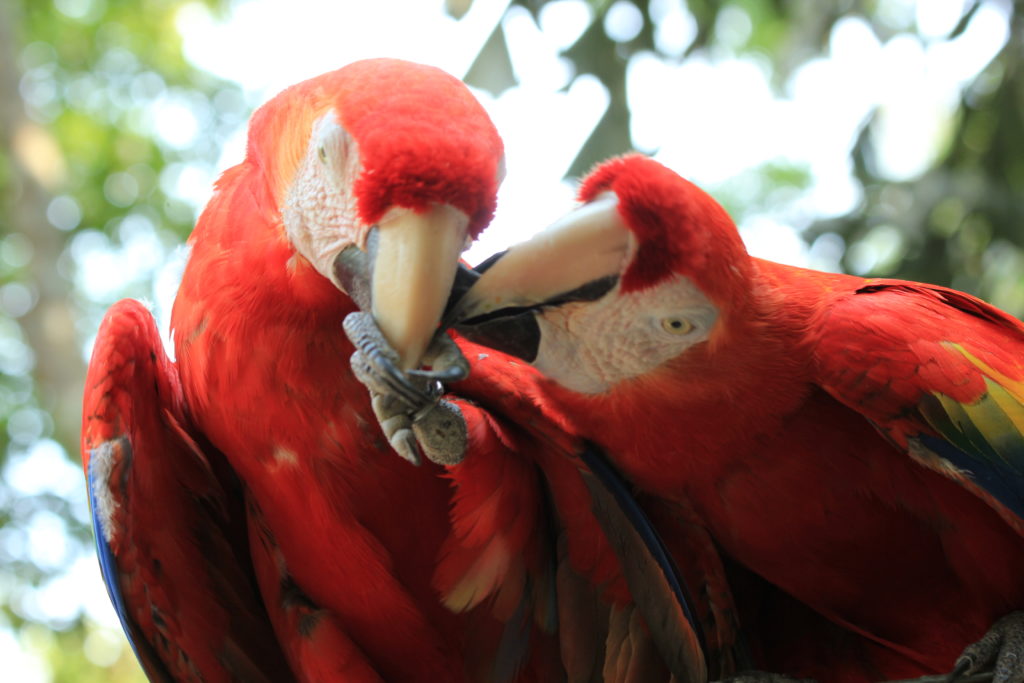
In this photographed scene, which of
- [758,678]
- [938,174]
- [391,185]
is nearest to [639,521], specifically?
[758,678]

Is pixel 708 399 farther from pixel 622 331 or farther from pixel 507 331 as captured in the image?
pixel 507 331

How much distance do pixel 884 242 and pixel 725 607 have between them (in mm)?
2455

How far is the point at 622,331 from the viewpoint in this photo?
4.63ft

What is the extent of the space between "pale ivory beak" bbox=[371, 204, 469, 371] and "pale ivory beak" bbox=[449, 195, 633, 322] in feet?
0.57

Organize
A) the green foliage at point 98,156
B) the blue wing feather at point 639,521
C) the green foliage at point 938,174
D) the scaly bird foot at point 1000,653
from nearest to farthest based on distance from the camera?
the scaly bird foot at point 1000,653 < the blue wing feather at point 639,521 < the green foliage at point 938,174 < the green foliage at point 98,156

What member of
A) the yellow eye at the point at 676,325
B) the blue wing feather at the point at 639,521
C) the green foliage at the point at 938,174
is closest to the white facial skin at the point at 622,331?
the yellow eye at the point at 676,325

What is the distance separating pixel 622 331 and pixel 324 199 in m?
0.48

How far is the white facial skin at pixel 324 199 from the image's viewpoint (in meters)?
1.22

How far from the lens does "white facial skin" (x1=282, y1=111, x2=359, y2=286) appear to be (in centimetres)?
122

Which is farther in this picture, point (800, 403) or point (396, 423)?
point (800, 403)

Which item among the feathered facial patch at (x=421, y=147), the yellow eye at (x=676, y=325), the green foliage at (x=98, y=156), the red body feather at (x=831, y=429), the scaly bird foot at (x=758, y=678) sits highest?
the feathered facial patch at (x=421, y=147)

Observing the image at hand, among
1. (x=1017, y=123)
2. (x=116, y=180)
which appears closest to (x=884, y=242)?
(x=1017, y=123)

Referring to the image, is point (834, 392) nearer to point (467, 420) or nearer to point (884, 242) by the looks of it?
point (467, 420)

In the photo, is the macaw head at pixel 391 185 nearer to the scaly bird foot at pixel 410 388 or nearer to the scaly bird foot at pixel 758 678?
the scaly bird foot at pixel 410 388
